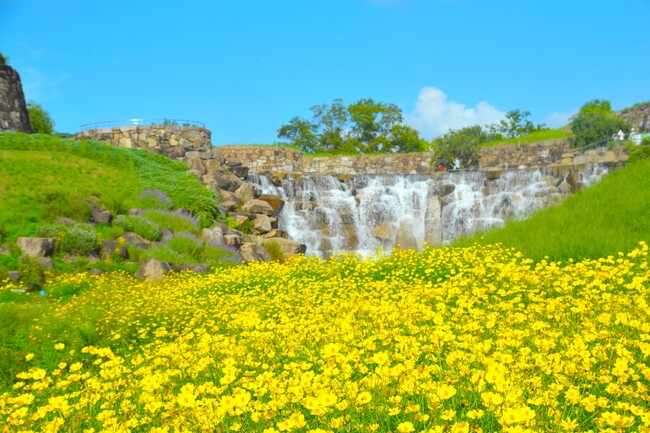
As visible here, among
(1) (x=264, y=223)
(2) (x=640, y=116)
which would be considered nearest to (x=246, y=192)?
(1) (x=264, y=223)

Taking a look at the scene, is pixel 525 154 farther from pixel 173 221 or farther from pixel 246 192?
pixel 173 221

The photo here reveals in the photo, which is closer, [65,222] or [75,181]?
[65,222]

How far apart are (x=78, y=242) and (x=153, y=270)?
10.3 ft

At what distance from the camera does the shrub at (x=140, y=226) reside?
19094mm

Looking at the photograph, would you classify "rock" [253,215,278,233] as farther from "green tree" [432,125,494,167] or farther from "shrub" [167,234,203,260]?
"green tree" [432,125,494,167]

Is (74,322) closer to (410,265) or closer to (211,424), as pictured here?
(211,424)

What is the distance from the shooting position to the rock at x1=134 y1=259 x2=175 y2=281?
15461 millimetres

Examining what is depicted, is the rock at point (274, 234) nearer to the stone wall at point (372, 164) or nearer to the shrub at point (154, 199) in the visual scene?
the shrub at point (154, 199)

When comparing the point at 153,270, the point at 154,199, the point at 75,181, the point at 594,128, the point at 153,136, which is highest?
the point at 153,136

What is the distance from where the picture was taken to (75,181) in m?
22.1

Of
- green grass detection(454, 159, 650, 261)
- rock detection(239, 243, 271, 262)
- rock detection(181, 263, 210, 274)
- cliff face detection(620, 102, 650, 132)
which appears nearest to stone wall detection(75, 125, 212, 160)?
rock detection(239, 243, 271, 262)

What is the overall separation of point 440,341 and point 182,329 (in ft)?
20.2

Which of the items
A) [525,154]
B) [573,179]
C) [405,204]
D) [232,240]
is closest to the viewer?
[232,240]

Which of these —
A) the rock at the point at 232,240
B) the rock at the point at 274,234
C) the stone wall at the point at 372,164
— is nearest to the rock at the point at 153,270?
the rock at the point at 232,240
